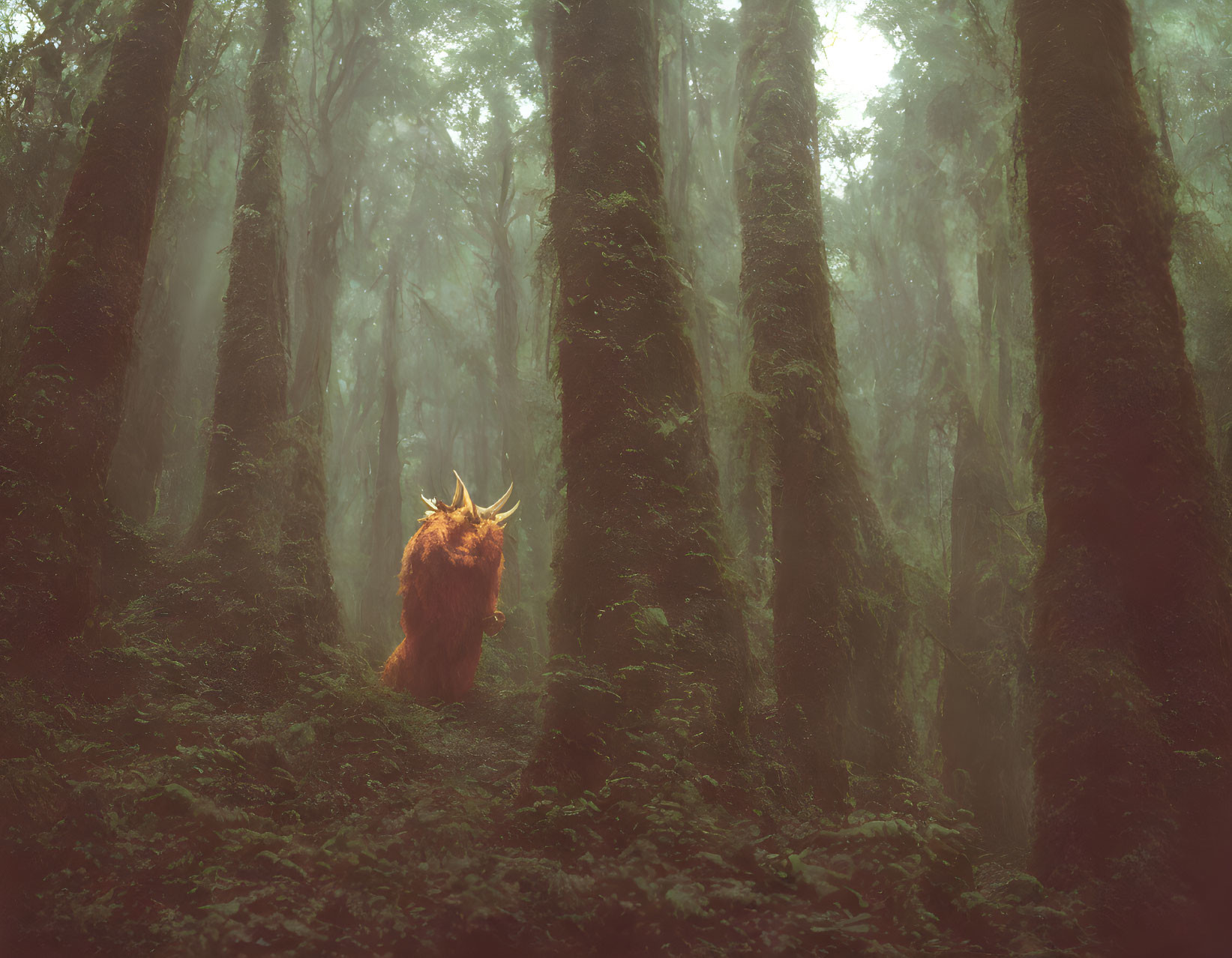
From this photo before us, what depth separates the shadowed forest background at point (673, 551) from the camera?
3344mm

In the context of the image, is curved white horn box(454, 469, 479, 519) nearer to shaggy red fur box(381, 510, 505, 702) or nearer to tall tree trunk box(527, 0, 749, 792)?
shaggy red fur box(381, 510, 505, 702)

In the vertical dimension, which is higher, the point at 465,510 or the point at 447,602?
the point at 465,510

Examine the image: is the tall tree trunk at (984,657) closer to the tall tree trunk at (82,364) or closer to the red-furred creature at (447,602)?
the red-furred creature at (447,602)

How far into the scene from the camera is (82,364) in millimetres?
5820

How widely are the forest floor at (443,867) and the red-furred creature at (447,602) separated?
3.71 metres

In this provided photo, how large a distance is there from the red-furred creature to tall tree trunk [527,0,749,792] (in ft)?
13.4

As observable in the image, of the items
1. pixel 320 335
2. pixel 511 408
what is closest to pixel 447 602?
pixel 320 335

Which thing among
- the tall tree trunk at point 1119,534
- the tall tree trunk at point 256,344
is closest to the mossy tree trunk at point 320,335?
the tall tree trunk at point 256,344

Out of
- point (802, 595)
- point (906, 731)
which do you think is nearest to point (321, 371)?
point (802, 595)

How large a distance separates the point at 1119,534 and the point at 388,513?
13576 millimetres

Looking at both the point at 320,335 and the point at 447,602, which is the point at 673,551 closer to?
the point at 447,602

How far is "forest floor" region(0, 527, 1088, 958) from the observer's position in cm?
300

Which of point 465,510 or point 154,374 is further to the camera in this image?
point 154,374

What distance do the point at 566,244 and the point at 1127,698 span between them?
4.20m
